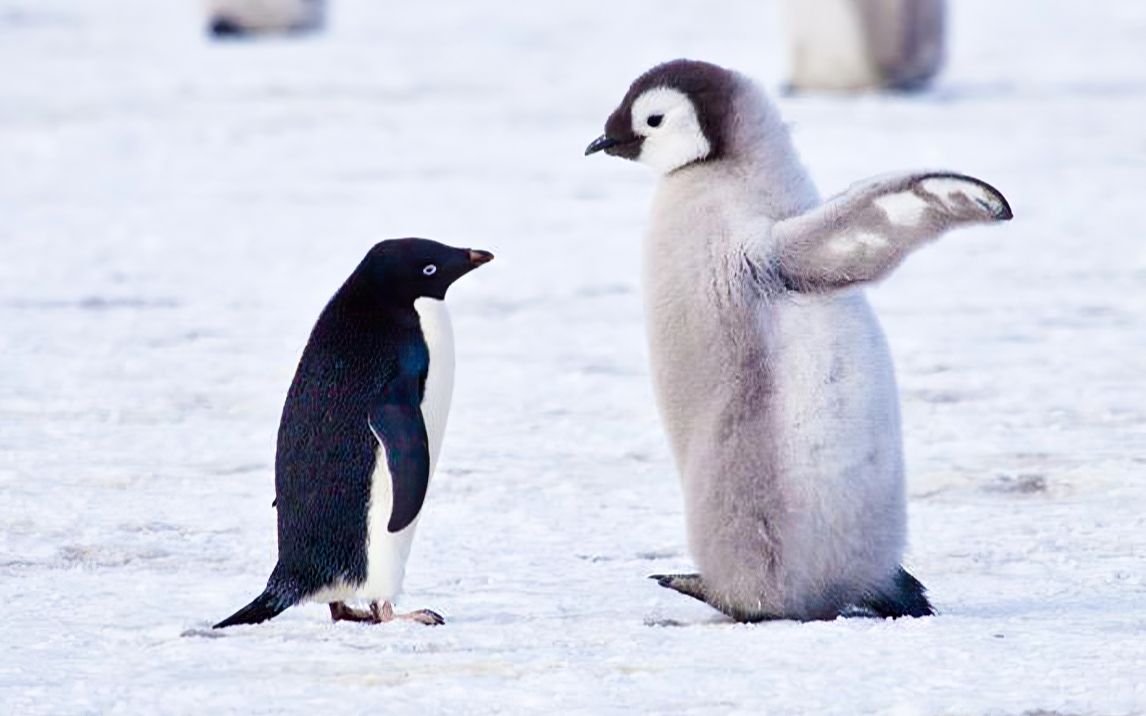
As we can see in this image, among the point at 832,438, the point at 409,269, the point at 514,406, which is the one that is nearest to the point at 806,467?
the point at 832,438

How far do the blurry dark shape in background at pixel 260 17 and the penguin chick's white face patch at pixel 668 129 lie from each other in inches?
457

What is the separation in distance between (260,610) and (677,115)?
81 centimetres

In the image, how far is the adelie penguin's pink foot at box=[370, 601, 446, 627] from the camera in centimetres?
314

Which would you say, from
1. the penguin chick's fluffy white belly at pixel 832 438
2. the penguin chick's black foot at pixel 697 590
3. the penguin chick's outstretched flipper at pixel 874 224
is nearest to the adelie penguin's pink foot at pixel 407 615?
the penguin chick's black foot at pixel 697 590

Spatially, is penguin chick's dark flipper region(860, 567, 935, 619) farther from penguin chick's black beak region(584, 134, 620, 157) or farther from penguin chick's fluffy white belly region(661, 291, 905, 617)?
penguin chick's black beak region(584, 134, 620, 157)

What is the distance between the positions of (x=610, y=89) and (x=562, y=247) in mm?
4495

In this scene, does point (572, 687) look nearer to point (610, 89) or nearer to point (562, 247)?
point (562, 247)

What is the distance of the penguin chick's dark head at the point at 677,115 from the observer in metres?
3.16

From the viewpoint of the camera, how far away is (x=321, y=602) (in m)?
3.20

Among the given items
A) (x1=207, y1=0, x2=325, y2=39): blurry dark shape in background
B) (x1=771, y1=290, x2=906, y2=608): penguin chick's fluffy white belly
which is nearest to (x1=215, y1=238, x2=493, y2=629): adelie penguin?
(x1=771, y1=290, x2=906, y2=608): penguin chick's fluffy white belly

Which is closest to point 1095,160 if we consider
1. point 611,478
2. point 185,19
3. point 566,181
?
point 566,181

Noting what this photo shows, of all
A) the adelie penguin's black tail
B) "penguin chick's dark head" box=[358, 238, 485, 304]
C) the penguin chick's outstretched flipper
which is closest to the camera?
the penguin chick's outstretched flipper

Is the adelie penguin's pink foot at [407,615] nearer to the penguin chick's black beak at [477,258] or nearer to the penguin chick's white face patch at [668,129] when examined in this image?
the penguin chick's black beak at [477,258]

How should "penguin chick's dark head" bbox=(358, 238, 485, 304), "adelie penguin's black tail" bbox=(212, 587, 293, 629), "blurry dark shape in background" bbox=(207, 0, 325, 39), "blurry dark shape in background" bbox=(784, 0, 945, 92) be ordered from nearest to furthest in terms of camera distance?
"adelie penguin's black tail" bbox=(212, 587, 293, 629), "penguin chick's dark head" bbox=(358, 238, 485, 304), "blurry dark shape in background" bbox=(784, 0, 945, 92), "blurry dark shape in background" bbox=(207, 0, 325, 39)
